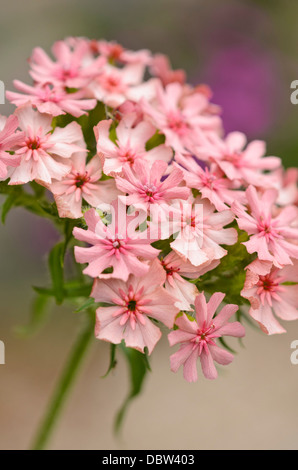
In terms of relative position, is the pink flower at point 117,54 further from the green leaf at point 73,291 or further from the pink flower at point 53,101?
the green leaf at point 73,291

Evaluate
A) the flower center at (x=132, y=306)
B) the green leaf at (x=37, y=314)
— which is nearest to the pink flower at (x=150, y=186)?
the flower center at (x=132, y=306)

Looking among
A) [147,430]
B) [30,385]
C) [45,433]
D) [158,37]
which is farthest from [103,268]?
[158,37]

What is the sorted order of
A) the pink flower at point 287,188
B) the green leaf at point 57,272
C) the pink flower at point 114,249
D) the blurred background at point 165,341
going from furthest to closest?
the blurred background at point 165,341 → the pink flower at point 287,188 → the green leaf at point 57,272 → the pink flower at point 114,249

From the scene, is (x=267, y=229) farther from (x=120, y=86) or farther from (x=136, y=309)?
(x=120, y=86)

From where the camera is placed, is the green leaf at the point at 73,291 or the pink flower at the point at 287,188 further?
the pink flower at the point at 287,188

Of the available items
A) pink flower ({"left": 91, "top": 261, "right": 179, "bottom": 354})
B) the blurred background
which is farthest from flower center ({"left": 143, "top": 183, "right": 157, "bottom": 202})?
the blurred background

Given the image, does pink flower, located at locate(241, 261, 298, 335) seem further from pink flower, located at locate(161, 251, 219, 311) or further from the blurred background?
the blurred background

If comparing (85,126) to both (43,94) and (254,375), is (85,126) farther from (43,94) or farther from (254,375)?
(254,375)
